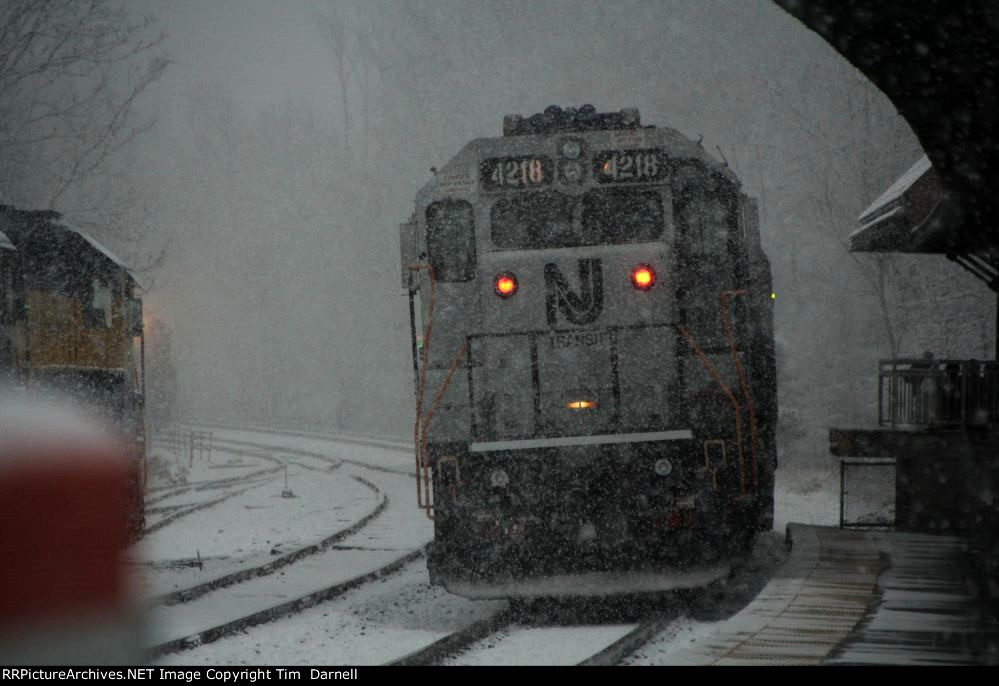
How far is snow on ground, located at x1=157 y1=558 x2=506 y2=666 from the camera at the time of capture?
8305 millimetres

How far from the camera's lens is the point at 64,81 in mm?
24500

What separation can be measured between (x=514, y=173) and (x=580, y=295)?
1.29 meters

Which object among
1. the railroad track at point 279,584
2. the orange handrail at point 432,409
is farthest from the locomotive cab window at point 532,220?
the railroad track at point 279,584

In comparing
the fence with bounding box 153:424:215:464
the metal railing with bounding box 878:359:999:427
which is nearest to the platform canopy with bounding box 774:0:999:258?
the metal railing with bounding box 878:359:999:427

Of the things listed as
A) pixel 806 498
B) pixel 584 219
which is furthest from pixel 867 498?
pixel 584 219

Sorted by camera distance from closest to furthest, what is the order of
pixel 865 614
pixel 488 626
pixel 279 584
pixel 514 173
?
pixel 865 614 → pixel 488 626 → pixel 514 173 → pixel 279 584

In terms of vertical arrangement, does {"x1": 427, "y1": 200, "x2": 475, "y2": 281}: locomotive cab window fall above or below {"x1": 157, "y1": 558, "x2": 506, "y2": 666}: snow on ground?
above

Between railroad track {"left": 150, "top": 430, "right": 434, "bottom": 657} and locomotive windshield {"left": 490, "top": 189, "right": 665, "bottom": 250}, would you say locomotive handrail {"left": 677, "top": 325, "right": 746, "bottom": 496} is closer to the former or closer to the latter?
locomotive windshield {"left": 490, "top": 189, "right": 665, "bottom": 250}

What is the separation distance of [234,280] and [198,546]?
57.4m

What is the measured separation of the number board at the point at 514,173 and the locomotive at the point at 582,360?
0.01m

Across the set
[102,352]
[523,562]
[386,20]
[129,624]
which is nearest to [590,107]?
[523,562]

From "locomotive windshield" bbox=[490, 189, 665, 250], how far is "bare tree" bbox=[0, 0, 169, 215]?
A: 14.5 meters

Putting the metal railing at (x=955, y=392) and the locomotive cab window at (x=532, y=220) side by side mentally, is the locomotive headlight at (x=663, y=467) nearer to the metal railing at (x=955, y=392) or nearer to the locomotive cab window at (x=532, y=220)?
the locomotive cab window at (x=532, y=220)

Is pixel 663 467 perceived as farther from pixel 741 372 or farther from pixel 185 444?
pixel 185 444
